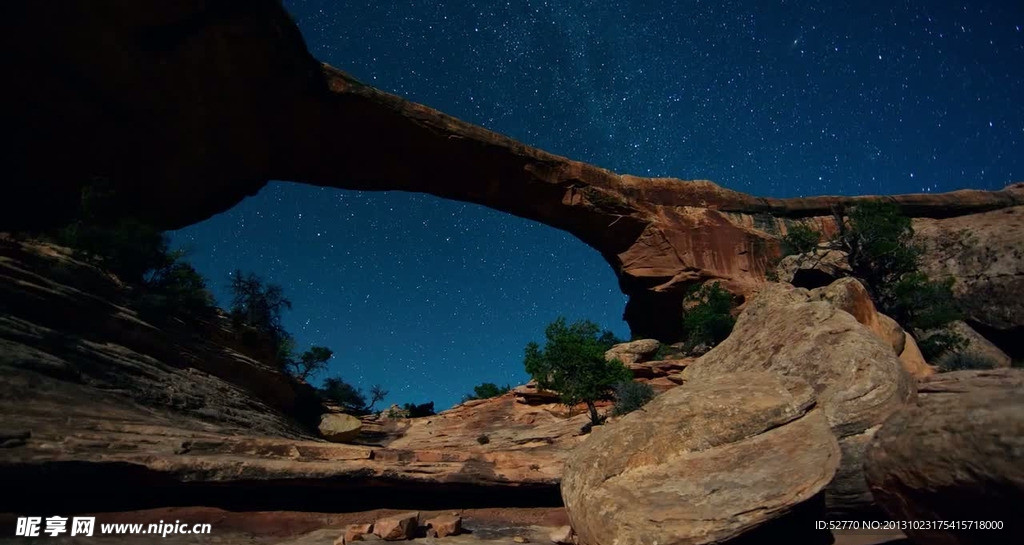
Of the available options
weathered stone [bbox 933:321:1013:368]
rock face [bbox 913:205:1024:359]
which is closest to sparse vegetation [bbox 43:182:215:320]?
weathered stone [bbox 933:321:1013:368]

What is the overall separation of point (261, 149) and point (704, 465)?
82.6 feet

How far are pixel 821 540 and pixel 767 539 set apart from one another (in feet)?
3.51

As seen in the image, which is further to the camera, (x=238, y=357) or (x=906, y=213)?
(x=906, y=213)

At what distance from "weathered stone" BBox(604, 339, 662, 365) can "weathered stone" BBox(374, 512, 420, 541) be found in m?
25.0

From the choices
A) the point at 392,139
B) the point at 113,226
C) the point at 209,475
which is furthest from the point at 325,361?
the point at 209,475

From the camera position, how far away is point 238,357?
1639 centimetres

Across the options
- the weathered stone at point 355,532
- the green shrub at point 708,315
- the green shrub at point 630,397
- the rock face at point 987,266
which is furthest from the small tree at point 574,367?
the rock face at point 987,266

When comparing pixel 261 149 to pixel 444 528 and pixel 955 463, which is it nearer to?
pixel 444 528

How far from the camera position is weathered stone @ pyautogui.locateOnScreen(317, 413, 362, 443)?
23.8 m

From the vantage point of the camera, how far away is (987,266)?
3066cm

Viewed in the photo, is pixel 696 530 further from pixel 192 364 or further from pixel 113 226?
pixel 113 226

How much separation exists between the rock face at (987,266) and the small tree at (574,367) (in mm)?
24266

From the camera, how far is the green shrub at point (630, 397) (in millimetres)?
20594

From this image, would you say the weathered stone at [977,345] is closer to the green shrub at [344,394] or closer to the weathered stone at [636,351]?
the weathered stone at [636,351]
